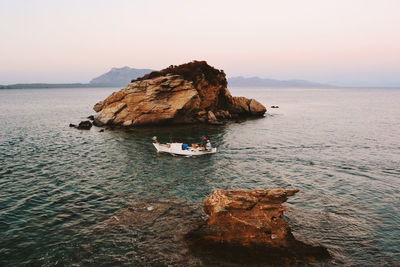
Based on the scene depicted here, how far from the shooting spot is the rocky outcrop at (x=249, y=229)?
564 inches

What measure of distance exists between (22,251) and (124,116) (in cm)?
4385

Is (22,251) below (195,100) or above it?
below

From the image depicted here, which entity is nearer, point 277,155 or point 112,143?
point 277,155

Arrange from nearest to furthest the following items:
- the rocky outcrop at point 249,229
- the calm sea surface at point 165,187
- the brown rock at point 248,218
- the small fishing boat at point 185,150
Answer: the rocky outcrop at point 249,229 < the brown rock at point 248,218 < the calm sea surface at point 165,187 < the small fishing boat at point 185,150

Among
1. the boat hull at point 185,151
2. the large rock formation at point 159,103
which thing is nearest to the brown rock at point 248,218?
the boat hull at point 185,151

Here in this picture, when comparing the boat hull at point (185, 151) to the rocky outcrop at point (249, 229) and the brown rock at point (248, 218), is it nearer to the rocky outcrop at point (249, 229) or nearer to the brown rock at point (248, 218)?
the rocky outcrop at point (249, 229)

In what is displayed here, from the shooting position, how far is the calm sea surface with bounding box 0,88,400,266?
1505 cm

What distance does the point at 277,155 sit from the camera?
35812mm

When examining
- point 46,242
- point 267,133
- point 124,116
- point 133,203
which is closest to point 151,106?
point 124,116

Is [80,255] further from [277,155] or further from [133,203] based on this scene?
[277,155]

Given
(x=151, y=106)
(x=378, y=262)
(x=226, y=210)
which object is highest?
(x=151, y=106)

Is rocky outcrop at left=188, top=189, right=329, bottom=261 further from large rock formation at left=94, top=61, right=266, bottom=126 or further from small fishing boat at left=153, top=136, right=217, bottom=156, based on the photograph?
large rock formation at left=94, top=61, right=266, bottom=126

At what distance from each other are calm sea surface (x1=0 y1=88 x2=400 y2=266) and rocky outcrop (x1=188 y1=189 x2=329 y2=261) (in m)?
1.25

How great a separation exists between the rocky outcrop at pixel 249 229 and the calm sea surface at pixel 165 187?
1.25 m
